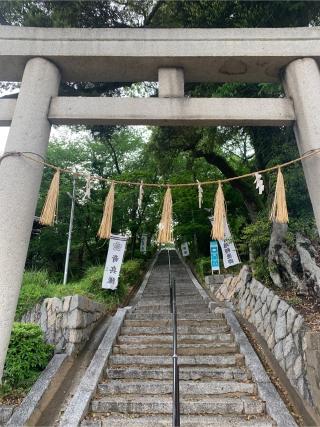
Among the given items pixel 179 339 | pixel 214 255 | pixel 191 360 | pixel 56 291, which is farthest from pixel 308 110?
pixel 214 255

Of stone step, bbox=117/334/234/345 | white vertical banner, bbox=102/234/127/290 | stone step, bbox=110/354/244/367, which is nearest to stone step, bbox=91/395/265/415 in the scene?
stone step, bbox=110/354/244/367

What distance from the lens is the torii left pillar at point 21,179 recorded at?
313 centimetres

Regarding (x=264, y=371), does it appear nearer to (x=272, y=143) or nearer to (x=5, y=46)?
(x=5, y=46)

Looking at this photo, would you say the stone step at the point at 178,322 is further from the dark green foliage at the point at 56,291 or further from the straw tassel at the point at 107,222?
the straw tassel at the point at 107,222

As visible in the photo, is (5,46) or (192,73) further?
(192,73)

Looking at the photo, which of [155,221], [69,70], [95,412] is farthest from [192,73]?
[155,221]

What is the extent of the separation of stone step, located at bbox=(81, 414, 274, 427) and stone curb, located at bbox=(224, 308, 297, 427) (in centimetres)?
13

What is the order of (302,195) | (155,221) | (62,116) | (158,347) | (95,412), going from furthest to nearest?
(155,221) → (302,195) → (158,347) → (95,412) → (62,116)

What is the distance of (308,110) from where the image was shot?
12.3ft

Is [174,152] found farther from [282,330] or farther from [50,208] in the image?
[50,208]

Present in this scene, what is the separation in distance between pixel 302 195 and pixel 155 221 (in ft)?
44.2

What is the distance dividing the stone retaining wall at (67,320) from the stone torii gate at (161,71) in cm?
313

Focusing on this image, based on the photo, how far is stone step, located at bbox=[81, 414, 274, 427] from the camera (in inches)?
152

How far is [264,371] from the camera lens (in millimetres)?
4746
